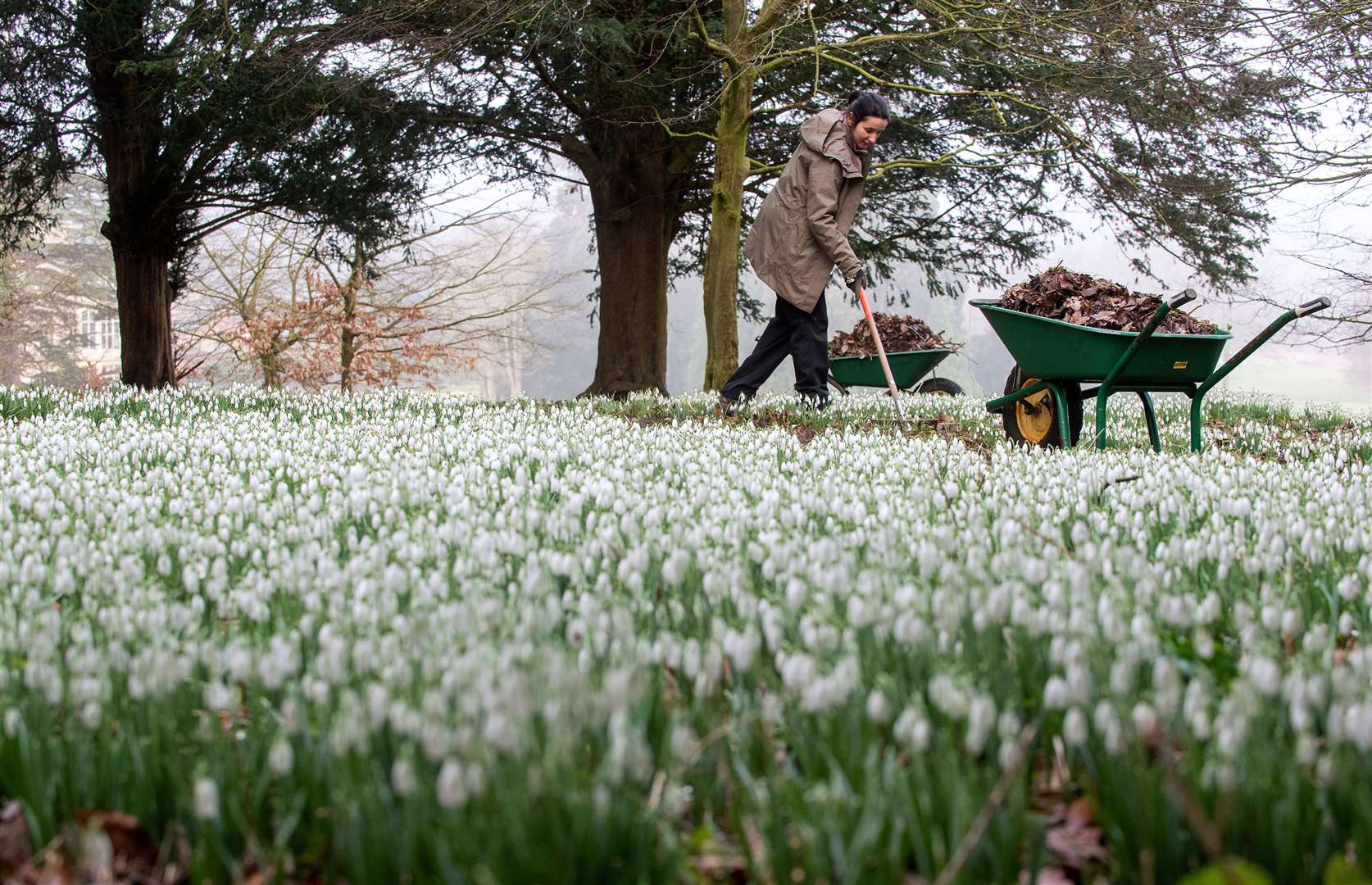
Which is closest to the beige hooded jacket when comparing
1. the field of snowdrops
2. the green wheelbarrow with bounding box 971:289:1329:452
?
the green wheelbarrow with bounding box 971:289:1329:452

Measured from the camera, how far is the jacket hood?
8.77 meters

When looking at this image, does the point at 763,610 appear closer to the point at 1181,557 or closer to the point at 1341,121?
the point at 1181,557

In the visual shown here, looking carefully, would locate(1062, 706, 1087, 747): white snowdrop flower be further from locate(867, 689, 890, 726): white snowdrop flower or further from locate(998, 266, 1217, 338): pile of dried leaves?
locate(998, 266, 1217, 338): pile of dried leaves

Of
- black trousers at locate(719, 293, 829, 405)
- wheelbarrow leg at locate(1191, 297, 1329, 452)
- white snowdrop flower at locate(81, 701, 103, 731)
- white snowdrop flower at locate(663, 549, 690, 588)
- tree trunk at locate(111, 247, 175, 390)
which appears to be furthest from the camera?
tree trunk at locate(111, 247, 175, 390)

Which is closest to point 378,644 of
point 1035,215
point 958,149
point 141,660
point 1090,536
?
point 141,660

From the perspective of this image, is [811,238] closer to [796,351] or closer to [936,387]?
[796,351]

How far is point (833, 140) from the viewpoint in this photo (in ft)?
28.9

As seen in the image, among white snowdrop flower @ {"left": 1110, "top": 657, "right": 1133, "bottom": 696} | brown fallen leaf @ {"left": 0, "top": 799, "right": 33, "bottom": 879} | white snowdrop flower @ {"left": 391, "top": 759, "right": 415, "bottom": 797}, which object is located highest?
white snowdrop flower @ {"left": 1110, "top": 657, "right": 1133, "bottom": 696}

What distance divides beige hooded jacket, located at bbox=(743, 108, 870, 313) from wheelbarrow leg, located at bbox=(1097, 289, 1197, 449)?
106 inches

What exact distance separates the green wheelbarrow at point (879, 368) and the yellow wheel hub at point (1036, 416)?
4853mm

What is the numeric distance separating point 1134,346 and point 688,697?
512cm

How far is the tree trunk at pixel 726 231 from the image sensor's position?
12.8 metres

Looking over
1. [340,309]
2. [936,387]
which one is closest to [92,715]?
[936,387]

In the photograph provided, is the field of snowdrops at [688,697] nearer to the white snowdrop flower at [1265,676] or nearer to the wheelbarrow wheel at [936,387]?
the white snowdrop flower at [1265,676]
